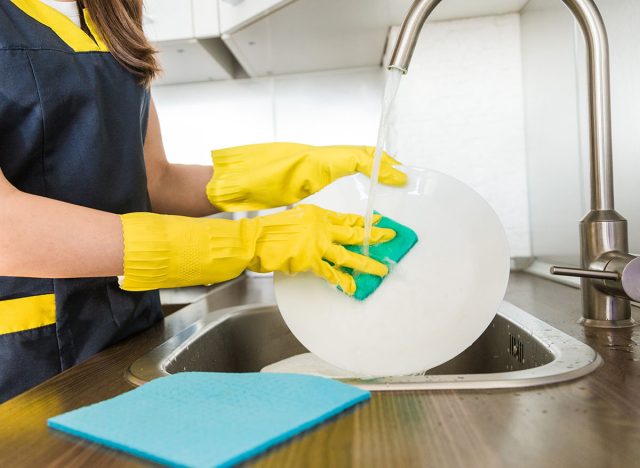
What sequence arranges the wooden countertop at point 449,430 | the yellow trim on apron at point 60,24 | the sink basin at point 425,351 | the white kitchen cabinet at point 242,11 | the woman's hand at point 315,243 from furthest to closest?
the white kitchen cabinet at point 242,11, the yellow trim on apron at point 60,24, the woman's hand at point 315,243, the sink basin at point 425,351, the wooden countertop at point 449,430

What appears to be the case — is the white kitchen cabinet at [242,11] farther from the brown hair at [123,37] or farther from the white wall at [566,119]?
the white wall at [566,119]

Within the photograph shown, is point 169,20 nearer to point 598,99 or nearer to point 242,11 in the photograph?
point 242,11

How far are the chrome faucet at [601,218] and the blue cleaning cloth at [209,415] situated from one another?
0.41 metres

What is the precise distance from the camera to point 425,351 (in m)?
0.71

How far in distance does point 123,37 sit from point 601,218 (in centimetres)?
82

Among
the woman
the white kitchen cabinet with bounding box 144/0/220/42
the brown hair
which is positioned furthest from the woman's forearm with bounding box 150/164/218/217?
the white kitchen cabinet with bounding box 144/0/220/42

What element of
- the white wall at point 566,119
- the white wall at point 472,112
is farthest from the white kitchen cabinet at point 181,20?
the white wall at point 566,119

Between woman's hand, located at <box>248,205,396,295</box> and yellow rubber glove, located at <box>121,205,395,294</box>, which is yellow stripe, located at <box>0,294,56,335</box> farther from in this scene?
woman's hand, located at <box>248,205,396,295</box>

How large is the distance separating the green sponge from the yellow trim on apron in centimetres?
53

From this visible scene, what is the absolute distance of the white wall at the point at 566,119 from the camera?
965 millimetres

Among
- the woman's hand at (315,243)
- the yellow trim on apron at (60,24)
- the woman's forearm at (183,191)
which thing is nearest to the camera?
the woman's hand at (315,243)

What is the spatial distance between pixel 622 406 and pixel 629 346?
0.72 feet

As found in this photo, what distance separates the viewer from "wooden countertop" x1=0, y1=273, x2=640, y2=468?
1.34ft

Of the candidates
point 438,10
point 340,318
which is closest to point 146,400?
point 340,318
